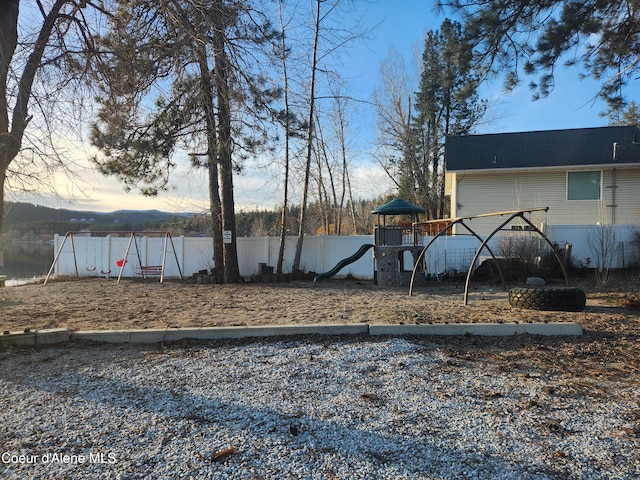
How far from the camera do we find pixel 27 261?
22.0 m

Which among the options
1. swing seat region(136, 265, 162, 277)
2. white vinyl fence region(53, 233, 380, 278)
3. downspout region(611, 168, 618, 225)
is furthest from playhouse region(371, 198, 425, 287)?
downspout region(611, 168, 618, 225)

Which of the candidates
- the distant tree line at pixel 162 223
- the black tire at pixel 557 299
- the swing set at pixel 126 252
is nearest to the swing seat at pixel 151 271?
the swing set at pixel 126 252

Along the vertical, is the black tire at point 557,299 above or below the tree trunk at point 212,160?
below

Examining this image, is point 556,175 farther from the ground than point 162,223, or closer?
farther from the ground

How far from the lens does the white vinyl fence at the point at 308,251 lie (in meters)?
11.2

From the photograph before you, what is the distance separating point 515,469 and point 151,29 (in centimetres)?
665

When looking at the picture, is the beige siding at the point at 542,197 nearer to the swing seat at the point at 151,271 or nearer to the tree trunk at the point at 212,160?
the tree trunk at the point at 212,160

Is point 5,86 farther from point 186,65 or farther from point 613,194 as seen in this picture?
point 613,194

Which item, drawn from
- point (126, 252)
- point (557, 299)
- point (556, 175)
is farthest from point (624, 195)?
point (126, 252)

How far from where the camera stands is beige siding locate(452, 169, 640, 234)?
14.8 metres

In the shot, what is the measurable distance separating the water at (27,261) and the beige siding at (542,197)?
54.3 ft

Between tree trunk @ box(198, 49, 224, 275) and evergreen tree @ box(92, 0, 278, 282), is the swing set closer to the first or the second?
tree trunk @ box(198, 49, 224, 275)

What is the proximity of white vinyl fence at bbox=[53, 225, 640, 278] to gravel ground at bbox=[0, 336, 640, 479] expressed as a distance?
8215 millimetres

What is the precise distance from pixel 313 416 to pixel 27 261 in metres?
24.6
